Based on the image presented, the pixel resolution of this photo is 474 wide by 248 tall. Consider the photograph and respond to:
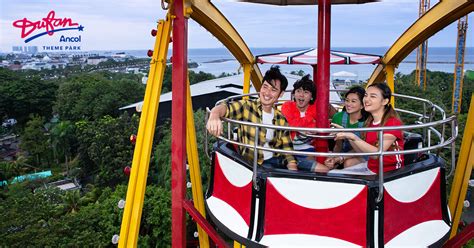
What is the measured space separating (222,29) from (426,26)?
2.94 metres

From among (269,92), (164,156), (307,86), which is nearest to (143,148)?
(269,92)

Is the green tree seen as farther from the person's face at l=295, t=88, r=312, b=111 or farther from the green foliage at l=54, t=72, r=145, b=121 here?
the person's face at l=295, t=88, r=312, b=111

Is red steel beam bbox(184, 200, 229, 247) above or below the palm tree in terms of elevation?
above

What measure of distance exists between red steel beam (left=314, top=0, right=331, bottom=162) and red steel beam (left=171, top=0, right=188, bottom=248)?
143 cm

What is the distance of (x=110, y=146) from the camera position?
111ft

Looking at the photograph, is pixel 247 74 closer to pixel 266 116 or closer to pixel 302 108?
pixel 302 108

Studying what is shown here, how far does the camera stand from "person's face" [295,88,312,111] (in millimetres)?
5078

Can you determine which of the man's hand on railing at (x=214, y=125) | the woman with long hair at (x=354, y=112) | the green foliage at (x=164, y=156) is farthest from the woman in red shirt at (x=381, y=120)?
the green foliage at (x=164, y=156)

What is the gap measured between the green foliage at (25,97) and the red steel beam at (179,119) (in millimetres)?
47831

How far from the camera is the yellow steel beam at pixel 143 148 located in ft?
14.7

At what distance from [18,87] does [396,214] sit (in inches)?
2043

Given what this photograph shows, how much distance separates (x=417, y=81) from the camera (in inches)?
1563

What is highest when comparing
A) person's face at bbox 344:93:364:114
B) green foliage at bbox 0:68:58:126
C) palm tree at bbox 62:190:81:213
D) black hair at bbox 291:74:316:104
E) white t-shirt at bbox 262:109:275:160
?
black hair at bbox 291:74:316:104

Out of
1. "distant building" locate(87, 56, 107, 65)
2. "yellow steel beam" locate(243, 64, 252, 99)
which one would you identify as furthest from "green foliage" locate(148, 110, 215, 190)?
"distant building" locate(87, 56, 107, 65)
